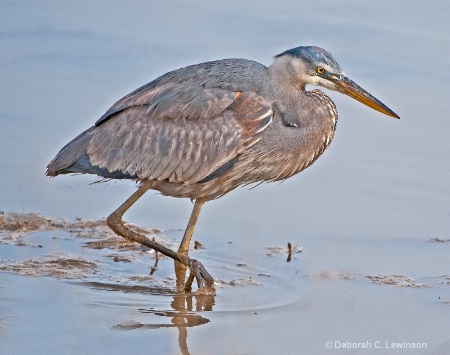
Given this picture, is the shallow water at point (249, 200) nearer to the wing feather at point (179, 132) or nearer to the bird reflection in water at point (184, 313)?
the bird reflection in water at point (184, 313)

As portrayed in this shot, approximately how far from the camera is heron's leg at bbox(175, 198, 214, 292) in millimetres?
8125

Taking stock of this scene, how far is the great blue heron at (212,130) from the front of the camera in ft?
27.1

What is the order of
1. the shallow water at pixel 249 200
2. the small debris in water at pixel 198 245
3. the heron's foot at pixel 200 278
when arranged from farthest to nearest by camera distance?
the small debris in water at pixel 198 245 < the heron's foot at pixel 200 278 < the shallow water at pixel 249 200

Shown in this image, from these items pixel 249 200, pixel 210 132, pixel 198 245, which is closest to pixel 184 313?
pixel 210 132

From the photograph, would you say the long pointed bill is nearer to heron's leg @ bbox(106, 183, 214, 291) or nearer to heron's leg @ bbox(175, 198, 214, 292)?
heron's leg @ bbox(175, 198, 214, 292)

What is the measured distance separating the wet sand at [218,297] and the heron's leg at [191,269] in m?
0.09

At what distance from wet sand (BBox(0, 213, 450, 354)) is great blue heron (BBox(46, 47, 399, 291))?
388mm

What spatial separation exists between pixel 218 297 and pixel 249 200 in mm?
1903

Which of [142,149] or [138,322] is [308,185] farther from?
[138,322]

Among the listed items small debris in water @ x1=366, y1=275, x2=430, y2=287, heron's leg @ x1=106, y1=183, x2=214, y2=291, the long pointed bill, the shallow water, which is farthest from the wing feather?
small debris in water @ x1=366, y1=275, x2=430, y2=287

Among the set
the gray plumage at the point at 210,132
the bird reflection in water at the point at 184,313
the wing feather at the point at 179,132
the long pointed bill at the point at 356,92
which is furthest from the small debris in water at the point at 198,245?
the long pointed bill at the point at 356,92

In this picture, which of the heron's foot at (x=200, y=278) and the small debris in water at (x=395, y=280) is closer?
the heron's foot at (x=200, y=278)

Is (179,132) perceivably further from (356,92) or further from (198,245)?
(356,92)

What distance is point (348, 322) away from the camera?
750 cm
